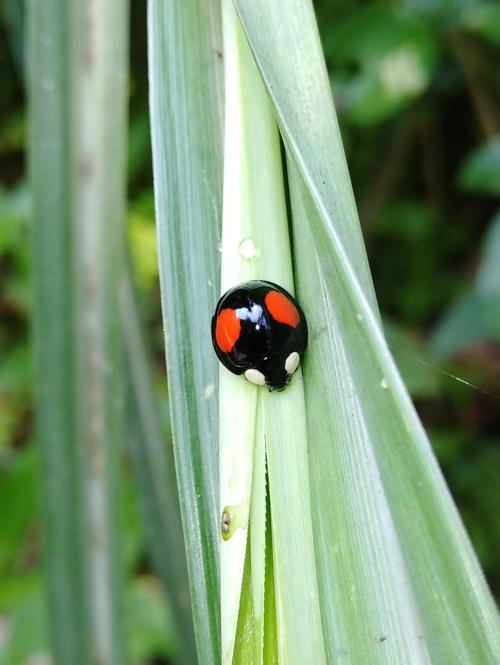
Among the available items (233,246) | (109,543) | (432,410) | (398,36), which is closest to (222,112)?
(233,246)

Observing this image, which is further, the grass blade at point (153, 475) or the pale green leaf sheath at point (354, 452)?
the grass blade at point (153, 475)

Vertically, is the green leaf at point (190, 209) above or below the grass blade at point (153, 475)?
above

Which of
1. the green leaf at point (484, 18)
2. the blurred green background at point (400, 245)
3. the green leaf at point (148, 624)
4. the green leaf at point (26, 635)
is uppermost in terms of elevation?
the green leaf at point (484, 18)

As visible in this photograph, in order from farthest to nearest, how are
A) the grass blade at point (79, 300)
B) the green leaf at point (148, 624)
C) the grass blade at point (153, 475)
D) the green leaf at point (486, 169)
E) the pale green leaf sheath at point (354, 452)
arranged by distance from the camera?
1. the green leaf at point (148, 624)
2. the green leaf at point (486, 169)
3. the grass blade at point (153, 475)
4. the grass blade at point (79, 300)
5. the pale green leaf sheath at point (354, 452)

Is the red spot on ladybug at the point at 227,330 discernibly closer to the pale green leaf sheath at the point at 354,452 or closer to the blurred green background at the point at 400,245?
the pale green leaf sheath at the point at 354,452

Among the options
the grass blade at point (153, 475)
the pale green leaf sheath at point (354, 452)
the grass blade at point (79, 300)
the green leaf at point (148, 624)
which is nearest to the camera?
the pale green leaf sheath at point (354, 452)

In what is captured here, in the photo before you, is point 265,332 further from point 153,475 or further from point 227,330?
point 153,475

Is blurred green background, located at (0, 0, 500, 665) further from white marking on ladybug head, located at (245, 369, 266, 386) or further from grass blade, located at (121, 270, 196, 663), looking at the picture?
white marking on ladybug head, located at (245, 369, 266, 386)

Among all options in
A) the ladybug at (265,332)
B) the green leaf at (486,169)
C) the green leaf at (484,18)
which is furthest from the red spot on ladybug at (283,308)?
the green leaf at (484,18)
